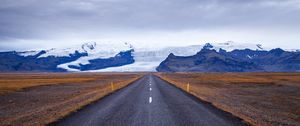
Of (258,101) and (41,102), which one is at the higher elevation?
(41,102)

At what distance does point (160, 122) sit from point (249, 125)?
146 inches

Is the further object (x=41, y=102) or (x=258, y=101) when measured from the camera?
(x=258, y=101)

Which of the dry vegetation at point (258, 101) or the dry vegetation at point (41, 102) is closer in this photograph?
the dry vegetation at point (41, 102)

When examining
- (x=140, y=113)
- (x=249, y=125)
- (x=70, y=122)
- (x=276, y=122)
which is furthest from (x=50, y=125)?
(x=276, y=122)

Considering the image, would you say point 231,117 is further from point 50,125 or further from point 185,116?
point 50,125

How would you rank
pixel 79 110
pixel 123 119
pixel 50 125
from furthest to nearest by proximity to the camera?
1. pixel 79 110
2. pixel 123 119
3. pixel 50 125

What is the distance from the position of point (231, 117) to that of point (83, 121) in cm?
701

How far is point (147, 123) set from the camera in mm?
15266

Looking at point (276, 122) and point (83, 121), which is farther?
point (276, 122)

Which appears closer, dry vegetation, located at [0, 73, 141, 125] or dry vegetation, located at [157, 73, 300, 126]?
dry vegetation, located at [0, 73, 141, 125]

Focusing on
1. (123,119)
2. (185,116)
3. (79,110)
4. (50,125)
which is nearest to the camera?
(50,125)

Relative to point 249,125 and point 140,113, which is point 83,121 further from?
point 249,125

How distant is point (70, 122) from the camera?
15.7 meters

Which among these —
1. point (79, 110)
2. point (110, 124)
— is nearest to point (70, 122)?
point (110, 124)
